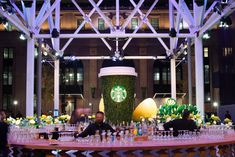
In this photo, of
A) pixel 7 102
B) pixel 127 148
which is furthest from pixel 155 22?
pixel 127 148

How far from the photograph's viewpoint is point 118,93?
33.9ft

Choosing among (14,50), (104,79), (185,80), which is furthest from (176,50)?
(14,50)

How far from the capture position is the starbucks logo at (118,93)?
10.3 meters

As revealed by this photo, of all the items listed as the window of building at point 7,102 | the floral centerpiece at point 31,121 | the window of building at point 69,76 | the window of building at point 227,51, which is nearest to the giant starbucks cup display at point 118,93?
the floral centerpiece at point 31,121

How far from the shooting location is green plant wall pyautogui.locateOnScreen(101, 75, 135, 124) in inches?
404

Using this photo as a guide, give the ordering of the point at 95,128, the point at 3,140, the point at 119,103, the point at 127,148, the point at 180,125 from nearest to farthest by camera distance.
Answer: the point at 127,148
the point at 3,140
the point at 95,128
the point at 180,125
the point at 119,103

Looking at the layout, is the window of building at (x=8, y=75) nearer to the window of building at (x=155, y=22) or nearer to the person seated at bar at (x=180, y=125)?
the window of building at (x=155, y=22)

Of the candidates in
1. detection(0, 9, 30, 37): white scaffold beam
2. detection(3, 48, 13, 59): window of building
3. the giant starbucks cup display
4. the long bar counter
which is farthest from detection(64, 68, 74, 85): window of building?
the long bar counter

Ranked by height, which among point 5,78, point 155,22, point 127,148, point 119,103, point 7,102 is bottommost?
point 127,148

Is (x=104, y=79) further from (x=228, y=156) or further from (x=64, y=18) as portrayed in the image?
(x=64, y=18)

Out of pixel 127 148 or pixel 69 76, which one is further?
pixel 69 76

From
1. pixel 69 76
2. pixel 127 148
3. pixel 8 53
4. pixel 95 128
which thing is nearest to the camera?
pixel 127 148

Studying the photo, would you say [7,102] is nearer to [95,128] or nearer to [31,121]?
[31,121]

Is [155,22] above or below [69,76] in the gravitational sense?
above
